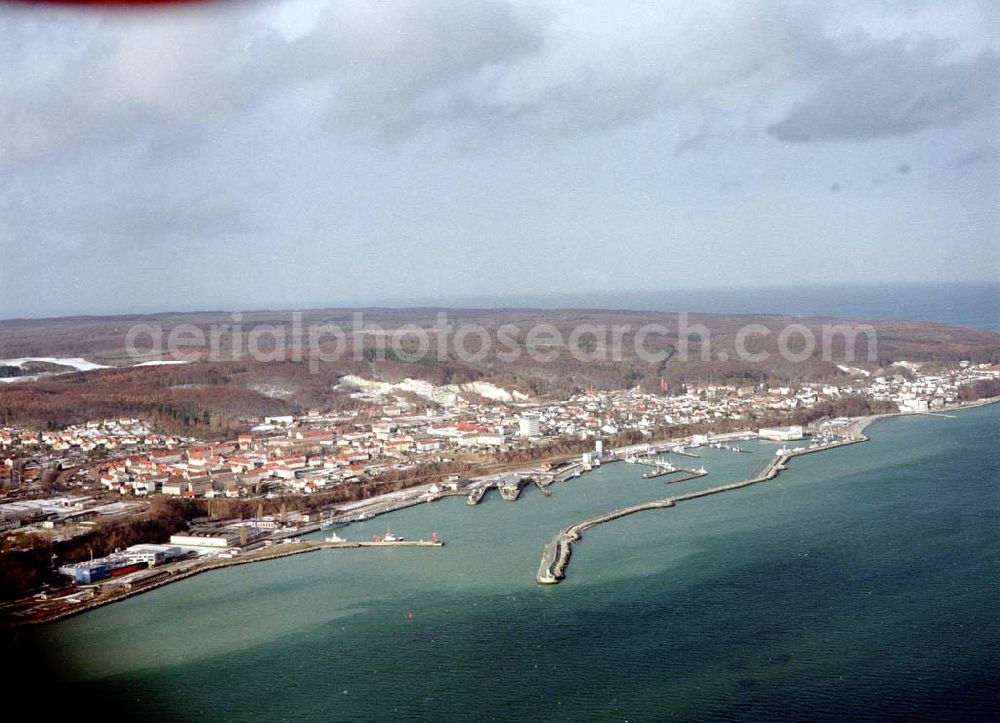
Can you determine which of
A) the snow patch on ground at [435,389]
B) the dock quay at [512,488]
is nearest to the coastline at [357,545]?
the dock quay at [512,488]

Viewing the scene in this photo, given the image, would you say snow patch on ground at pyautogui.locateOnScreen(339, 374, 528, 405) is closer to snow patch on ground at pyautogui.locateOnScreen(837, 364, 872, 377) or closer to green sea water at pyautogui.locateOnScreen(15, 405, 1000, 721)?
snow patch on ground at pyautogui.locateOnScreen(837, 364, 872, 377)

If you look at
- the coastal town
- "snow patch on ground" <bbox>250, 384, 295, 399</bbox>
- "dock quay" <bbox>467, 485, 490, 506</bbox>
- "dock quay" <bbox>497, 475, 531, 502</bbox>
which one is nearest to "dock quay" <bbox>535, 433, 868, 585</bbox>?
the coastal town

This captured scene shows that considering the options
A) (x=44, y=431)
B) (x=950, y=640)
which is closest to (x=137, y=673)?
(x=950, y=640)

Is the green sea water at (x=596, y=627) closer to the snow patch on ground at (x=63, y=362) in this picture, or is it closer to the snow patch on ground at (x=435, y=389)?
the snow patch on ground at (x=435, y=389)

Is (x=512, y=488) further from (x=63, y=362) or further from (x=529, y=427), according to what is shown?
(x=63, y=362)

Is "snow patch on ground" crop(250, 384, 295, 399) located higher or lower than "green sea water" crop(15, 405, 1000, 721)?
higher

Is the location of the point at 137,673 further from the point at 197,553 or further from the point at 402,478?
the point at 402,478
